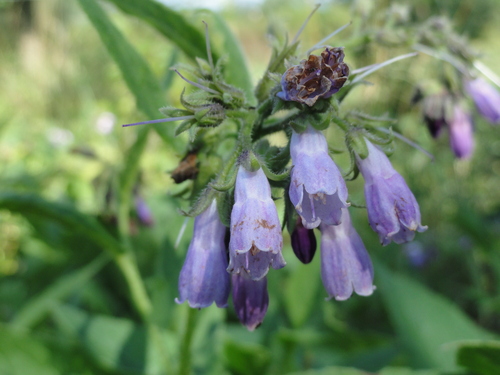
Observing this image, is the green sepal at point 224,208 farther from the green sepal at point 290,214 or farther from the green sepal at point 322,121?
the green sepal at point 322,121

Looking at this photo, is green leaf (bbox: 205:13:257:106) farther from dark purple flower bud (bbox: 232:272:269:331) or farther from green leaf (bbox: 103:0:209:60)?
dark purple flower bud (bbox: 232:272:269:331)

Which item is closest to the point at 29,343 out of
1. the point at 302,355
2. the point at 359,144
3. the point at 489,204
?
the point at 302,355

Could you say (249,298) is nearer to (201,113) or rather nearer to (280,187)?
(280,187)

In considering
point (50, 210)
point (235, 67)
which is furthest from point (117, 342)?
point (235, 67)

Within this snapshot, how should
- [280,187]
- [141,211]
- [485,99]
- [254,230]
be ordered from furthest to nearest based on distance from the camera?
[141,211]
[485,99]
[280,187]
[254,230]

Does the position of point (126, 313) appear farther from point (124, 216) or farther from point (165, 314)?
point (124, 216)

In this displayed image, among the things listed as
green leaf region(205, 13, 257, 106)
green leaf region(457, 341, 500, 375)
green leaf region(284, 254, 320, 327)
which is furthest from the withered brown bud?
green leaf region(284, 254, 320, 327)
